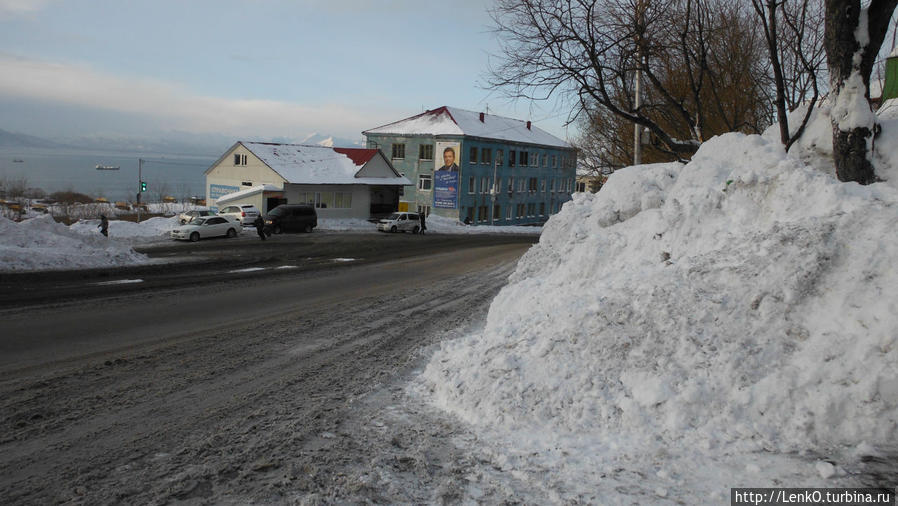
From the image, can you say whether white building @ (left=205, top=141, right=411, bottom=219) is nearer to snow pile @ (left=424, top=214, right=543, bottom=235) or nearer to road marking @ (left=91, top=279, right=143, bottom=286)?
A: snow pile @ (left=424, top=214, right=543, bottom=235)

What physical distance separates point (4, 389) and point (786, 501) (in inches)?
326

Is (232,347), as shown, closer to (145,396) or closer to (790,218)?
(145,396)

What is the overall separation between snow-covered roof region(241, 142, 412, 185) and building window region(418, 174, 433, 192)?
576cm

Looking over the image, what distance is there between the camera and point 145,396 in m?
6.96

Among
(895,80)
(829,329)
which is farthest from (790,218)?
(895,80)

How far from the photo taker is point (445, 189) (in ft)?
185

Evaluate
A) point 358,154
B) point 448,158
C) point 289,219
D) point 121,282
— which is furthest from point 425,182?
point 121,282

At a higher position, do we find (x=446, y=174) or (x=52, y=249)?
(x=446, y=174)

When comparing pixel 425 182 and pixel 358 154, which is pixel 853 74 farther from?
pixel 425 182

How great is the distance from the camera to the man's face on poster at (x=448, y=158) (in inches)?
2196

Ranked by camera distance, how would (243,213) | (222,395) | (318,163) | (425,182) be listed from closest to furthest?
(222,395), (243,213), (318,163), (425,182)

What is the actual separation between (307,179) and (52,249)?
26.8 meters

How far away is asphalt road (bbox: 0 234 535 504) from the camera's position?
15.8ft

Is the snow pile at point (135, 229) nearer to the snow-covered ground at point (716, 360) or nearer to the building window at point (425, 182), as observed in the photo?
the building window at point (425, 182)
